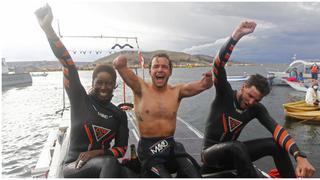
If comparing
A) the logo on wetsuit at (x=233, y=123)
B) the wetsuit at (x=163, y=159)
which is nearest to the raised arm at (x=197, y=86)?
the logo on wetsuit at (x=233, y=123)

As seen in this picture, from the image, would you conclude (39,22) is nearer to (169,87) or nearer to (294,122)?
(169,87)

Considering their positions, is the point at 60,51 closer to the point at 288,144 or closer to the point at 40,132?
the point at 288,144

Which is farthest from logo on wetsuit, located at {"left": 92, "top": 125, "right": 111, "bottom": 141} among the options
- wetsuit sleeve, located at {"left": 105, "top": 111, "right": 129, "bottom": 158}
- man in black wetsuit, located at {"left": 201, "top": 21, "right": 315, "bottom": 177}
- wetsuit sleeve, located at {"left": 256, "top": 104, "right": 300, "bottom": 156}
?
wetsuit sleeve, located at {"left": 256, "top": 104, "right": 300, "bottom": 156}

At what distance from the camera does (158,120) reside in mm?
3605

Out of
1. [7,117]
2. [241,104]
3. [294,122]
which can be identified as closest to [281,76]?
[294,122]

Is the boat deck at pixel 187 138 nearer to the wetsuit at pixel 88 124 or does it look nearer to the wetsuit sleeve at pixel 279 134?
the wetsuit sleeve at pixel 279 134

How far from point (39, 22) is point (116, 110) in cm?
140

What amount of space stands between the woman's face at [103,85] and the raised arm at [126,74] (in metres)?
0.18

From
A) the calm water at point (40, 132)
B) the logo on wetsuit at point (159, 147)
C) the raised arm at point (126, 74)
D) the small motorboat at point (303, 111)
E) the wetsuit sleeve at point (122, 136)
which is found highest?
the raised arm at point (126, 74)

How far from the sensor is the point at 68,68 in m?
3.18

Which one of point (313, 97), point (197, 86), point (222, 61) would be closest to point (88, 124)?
point (197, 86)

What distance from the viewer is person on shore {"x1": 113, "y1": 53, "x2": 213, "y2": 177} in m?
3.46

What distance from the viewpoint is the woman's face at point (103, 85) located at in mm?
3297

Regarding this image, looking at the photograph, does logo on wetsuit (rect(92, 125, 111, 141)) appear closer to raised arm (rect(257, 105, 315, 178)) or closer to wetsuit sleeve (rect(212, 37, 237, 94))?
wetsuit sleeve (rect(212, 37, 237, 94))
